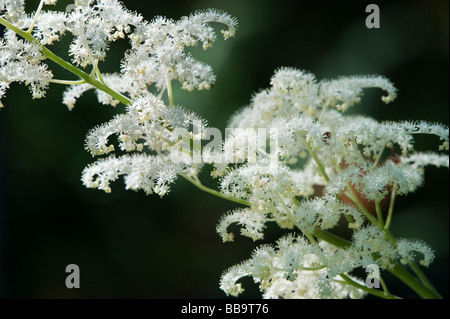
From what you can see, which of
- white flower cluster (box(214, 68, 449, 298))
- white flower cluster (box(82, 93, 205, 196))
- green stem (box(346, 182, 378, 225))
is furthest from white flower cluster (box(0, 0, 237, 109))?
green stem (box(346, 182, 378, 225))

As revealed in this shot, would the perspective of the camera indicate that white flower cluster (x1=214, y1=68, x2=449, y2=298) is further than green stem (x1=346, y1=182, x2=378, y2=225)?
No

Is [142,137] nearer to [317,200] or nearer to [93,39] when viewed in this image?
[93,39]

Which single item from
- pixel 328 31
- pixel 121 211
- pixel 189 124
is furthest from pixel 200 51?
pixel 189 124

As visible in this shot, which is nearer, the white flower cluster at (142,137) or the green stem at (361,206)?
the white flower cluster at (142,137)

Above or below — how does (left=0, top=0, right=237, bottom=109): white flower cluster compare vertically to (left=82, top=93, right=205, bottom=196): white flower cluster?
above

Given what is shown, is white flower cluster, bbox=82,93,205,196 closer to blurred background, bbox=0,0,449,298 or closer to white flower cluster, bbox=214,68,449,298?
white flower cluster, bbox=214,68,449,298

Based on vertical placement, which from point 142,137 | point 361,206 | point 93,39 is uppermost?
point 93,39

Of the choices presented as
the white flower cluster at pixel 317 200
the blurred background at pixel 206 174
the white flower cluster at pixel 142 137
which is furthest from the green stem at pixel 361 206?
the blurred background at pixel 206 174

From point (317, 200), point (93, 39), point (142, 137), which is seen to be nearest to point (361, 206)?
point (317, 200)

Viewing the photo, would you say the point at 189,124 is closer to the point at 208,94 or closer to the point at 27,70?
the point at 27,70

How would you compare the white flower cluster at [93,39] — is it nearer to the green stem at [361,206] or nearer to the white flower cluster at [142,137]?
the white flower cluster at [142,137]

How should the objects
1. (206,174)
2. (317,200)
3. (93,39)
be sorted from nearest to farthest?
(93,39) < (317,200) < (206,174)

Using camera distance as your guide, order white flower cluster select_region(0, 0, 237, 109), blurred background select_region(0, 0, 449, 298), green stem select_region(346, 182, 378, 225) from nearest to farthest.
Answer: white flower cluster select_region(0, 0, 237, 109)
green stem select_region(346, 182, 378, 225)
blurred background select_region(0, 0, 449, 298)
